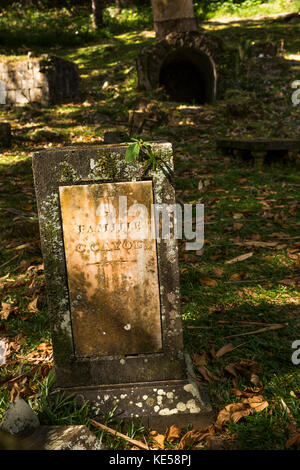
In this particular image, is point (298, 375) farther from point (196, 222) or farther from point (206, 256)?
point (196, 222)

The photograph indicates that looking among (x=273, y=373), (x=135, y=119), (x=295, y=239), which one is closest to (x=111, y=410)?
(x=273, y=373)

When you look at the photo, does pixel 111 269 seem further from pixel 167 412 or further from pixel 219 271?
pixel 219 271

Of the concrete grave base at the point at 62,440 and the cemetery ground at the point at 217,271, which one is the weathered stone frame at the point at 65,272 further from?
the concrete grave base at the point at 62,440

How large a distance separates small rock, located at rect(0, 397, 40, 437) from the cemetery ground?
22cm

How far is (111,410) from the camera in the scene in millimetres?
2314

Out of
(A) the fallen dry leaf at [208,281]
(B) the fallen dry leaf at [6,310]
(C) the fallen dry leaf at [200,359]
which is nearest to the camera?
(C) the fallen dry leaf at [200,359]

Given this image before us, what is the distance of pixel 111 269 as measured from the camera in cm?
235

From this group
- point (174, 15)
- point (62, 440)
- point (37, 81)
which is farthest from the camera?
point (174, 15)

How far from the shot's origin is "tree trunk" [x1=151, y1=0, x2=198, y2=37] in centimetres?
1104

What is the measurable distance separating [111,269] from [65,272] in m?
0.27

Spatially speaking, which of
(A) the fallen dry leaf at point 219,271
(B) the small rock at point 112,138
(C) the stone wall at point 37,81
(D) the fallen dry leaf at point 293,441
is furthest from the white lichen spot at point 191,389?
(C) the stone wall at point 37,81

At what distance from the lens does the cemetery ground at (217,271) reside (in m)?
2.28

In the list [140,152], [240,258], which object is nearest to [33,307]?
[140,152]
